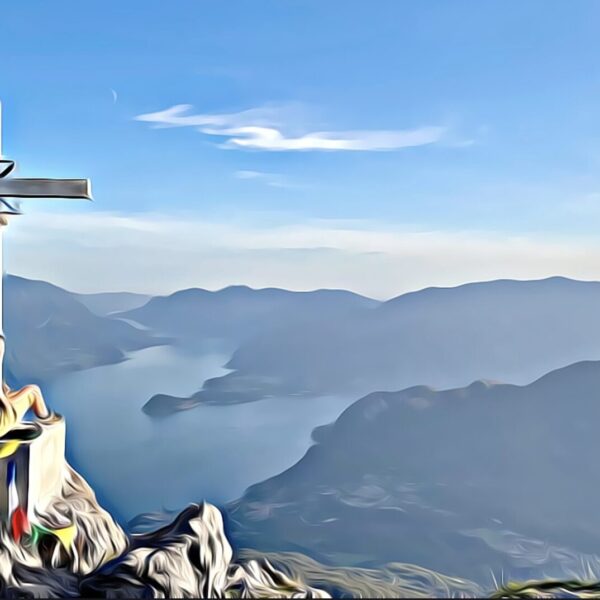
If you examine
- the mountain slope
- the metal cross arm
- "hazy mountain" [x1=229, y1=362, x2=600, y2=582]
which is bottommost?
"hazy mountain" [x1=229, y1=362, x2=600, y2=582]

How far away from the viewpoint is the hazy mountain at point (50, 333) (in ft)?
6.13

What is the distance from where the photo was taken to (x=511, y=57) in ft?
5.96

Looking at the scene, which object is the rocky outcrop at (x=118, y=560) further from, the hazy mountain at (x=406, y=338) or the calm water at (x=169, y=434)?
the hazy mountain at (x=406, y=338)

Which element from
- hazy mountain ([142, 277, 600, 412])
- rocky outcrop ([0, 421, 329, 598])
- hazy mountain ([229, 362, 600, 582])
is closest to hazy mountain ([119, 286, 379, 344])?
hazy mountain ([142, 277, 600, 412])

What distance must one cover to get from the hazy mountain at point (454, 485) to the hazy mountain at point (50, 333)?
0.52 m

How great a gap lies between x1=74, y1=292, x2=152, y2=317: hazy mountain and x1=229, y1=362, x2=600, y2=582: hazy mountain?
0.54 meters

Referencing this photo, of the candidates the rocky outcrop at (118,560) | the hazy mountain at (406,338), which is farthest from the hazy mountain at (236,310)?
the rocky outcrop at (118,560)

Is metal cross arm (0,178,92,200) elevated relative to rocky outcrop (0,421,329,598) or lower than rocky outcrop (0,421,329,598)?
elevated

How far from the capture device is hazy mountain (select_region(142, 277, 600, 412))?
1812mm

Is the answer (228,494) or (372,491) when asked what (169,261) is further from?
(372,491)

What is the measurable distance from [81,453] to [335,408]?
0.63 metres

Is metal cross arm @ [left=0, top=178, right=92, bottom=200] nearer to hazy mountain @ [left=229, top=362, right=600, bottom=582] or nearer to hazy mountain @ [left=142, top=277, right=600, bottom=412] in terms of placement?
hazy mountain @ [left=142, top=277, right=600, bottom=412]

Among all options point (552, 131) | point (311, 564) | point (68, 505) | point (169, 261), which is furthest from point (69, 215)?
point (552, 131)

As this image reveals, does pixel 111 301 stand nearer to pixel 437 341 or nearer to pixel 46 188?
pixel 46 188
